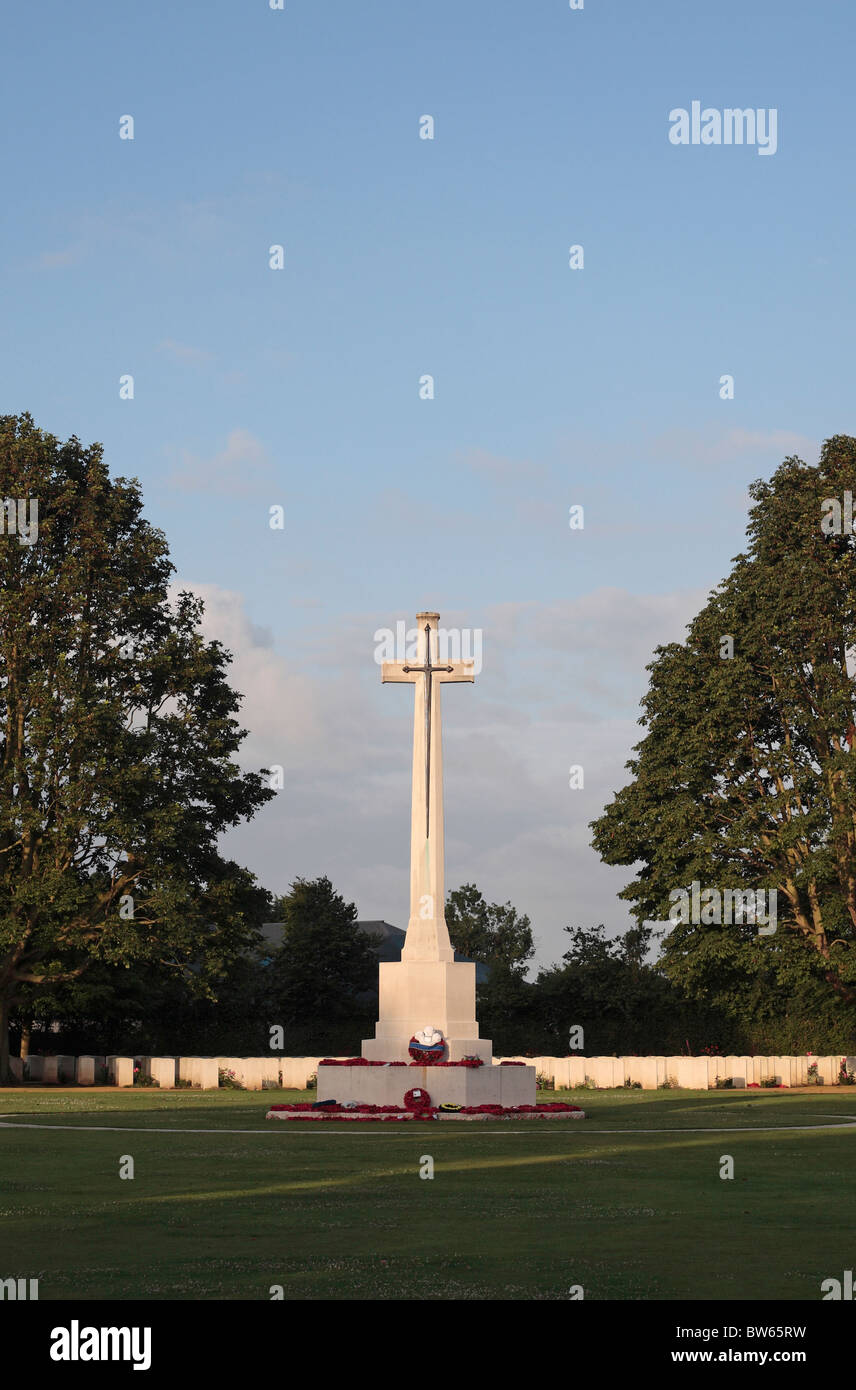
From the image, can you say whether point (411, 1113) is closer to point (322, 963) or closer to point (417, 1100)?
point (417, 1100)

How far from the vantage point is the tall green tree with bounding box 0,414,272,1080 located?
4647cm

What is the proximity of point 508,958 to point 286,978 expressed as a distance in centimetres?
1791

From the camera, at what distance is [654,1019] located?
57281 millimetres

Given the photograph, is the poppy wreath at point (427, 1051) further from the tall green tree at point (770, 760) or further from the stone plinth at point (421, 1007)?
the tall green tree at point (770, 760)

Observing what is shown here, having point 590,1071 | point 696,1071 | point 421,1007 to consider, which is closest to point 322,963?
point 590,1071

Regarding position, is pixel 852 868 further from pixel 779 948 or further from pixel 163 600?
pixel 163 600

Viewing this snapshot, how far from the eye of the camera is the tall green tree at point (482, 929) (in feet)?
295

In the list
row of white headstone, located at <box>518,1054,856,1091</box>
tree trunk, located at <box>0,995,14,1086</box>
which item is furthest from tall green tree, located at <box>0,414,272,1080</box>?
row of white headstone, located at <box>518,1054,856,1091</box>

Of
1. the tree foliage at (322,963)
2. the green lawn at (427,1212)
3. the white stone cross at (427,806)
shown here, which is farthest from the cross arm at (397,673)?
→ the tree foliage at (322,963)

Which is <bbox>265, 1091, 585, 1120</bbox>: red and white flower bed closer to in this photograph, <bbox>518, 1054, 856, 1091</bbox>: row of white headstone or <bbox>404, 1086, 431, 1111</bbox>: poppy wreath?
<bbox>404, 1086, 431, 1111</bbox>: poppy wreath

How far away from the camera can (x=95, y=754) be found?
47.4m

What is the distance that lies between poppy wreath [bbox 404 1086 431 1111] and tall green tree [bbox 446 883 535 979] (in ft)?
184

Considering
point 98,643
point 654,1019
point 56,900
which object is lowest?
point 654,1019
